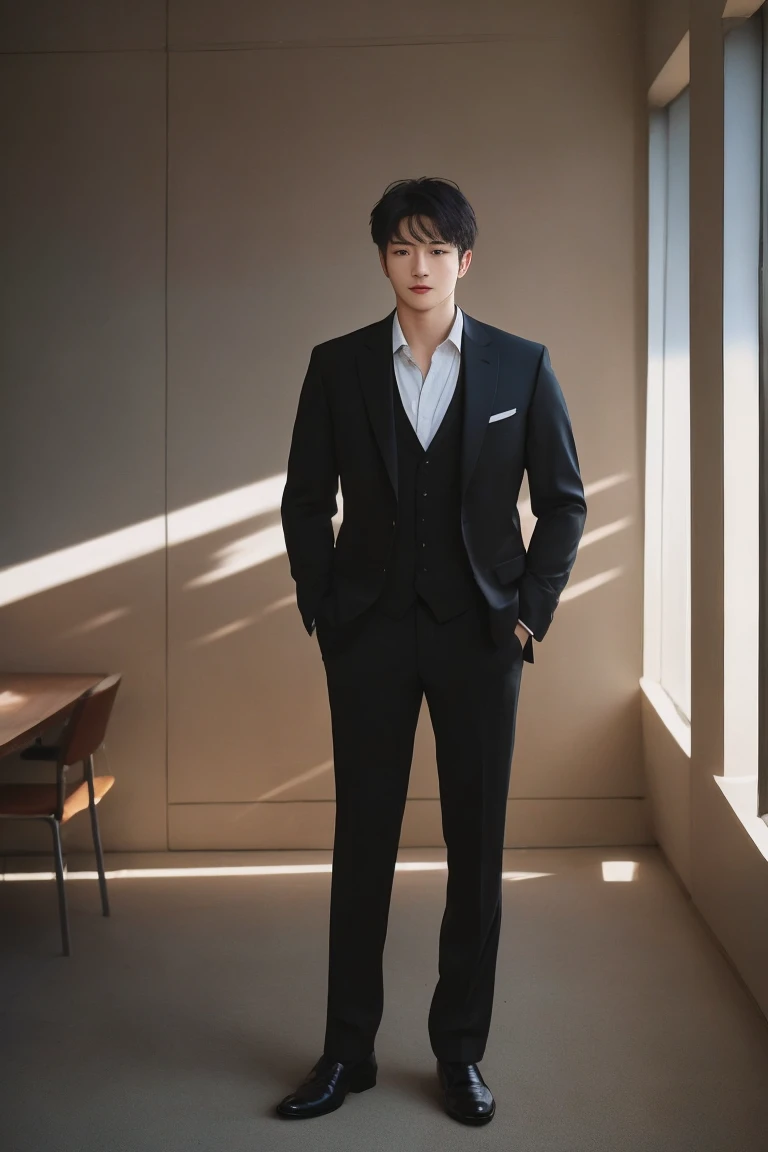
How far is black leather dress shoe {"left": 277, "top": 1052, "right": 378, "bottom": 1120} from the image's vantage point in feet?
8.27

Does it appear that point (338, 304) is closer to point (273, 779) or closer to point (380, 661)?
point (273, 779)

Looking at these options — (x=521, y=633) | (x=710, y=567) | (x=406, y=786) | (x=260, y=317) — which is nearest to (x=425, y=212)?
(x=521, y=633)

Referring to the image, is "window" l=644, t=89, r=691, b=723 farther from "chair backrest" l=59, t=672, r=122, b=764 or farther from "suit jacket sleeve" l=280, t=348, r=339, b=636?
"chair backrest" l=59, t=672, r=122, b=764

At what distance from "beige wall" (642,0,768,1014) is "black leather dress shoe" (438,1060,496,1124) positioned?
864 millimetres

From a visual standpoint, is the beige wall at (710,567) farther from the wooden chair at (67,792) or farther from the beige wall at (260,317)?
the wooden chair at (67,792)

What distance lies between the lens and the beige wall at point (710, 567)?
3.13 meters

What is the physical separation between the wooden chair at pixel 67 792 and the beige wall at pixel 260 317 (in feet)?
2.44

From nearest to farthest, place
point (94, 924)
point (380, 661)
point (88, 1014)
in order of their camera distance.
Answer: point (380, 661) → point (88, 1014) → point (94, 924)

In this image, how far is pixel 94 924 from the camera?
377 cm

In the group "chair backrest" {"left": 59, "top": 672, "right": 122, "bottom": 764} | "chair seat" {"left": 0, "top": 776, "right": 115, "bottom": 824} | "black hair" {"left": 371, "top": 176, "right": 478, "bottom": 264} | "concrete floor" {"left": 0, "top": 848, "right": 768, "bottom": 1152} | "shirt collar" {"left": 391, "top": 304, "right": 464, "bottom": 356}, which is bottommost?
"concrete floor" {"left": 0, "top": 848, "right": 768, "bottom": 1152}

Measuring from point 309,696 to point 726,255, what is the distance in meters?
2.30

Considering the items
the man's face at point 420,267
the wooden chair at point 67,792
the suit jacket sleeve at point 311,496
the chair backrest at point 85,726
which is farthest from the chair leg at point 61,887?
the man's face at point 420,267

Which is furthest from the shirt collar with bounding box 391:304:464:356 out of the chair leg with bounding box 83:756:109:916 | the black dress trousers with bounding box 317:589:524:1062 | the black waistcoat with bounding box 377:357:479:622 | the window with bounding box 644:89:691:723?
the chair leg with bounding box 83:756:109:916

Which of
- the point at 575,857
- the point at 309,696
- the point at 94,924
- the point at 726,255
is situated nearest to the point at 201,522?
the point at 309,696
